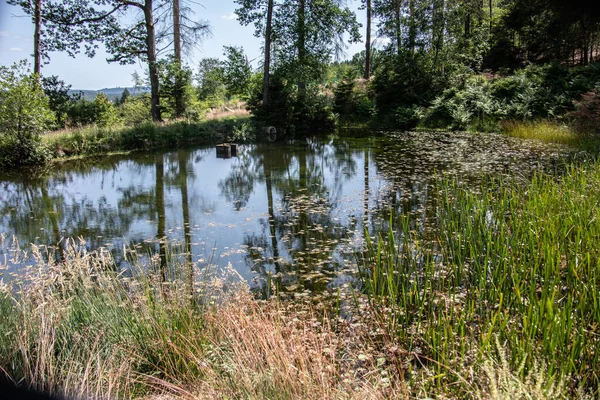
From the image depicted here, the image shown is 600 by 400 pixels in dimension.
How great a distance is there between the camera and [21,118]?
1149 cm

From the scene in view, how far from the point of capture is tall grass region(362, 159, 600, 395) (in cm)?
234

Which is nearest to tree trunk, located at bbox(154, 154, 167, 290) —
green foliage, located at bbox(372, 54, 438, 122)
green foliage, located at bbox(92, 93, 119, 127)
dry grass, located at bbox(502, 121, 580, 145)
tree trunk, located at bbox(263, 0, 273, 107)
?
green foliage, located at bbox(92, 93, 119, 127)

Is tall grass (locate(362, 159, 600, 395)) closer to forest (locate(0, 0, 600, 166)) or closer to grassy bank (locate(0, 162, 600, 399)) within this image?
grassy bank (locate(0, 162, 600, 399))

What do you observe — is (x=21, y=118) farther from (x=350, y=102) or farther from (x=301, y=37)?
(x=350, y=102)

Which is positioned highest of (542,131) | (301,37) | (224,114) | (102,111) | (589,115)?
(301,37)

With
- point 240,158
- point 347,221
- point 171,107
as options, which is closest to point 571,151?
point 347,221

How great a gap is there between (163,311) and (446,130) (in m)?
17.4

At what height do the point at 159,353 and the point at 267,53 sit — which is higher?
the point at 267,53

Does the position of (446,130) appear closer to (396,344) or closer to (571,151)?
(571,151)

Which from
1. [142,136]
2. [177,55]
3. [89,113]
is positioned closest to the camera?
[142,136]

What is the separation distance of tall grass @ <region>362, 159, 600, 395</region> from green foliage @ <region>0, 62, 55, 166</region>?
1118 cm

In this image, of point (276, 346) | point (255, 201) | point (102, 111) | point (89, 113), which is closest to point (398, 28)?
point (102, 111)

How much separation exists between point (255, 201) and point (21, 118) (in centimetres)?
753

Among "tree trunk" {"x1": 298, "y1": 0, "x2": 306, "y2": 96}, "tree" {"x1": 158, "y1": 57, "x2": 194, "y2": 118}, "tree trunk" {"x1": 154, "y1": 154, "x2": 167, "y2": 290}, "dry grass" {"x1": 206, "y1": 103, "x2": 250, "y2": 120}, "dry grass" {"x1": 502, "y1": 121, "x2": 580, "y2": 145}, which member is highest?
"tree trunk" {"x1": 298, "y1": 0, "x2": 306, "y2": 96}
